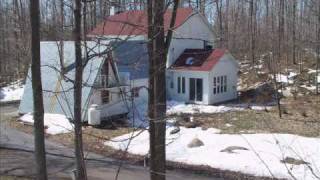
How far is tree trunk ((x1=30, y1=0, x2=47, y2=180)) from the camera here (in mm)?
9711

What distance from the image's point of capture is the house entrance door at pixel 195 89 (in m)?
34.2

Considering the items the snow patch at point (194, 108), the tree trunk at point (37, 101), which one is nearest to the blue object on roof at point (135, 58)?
the tree trunk at point (37, 101)

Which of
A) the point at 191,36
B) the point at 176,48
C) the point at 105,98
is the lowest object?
the point at 105,98

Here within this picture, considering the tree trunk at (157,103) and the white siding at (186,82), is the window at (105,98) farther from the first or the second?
the tree trunk at (157,103)

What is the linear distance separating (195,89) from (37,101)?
25065mm

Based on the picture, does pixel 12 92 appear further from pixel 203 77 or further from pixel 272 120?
pixel 272 120

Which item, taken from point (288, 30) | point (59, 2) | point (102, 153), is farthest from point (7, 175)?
point (288, 30)

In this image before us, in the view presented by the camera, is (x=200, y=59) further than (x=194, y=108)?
Yes

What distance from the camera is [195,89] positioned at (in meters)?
34.4

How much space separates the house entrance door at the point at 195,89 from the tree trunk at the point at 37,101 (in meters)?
24.5

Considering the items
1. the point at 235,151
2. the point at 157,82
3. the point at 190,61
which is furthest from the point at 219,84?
the point at 157,82

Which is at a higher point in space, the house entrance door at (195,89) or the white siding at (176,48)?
the white siding at (176,48)

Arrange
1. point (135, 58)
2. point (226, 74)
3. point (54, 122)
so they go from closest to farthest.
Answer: point (135, 58), point (54, 122), point (226, 74)

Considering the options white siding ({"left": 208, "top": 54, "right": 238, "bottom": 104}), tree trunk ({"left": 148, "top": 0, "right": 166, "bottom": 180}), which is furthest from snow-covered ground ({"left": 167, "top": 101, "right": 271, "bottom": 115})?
tree trunk ({"left": 148, "top": 0, "right": 166, "bottom": 180})
